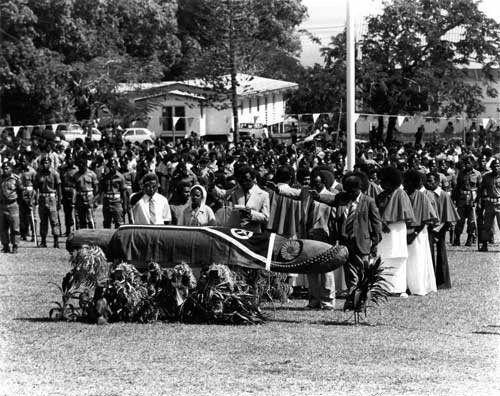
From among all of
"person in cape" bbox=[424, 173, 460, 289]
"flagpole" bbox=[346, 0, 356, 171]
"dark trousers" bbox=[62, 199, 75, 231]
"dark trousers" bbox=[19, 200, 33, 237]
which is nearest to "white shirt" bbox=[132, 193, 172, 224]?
"person in cape" bbox=[424, 173, 460, 289]

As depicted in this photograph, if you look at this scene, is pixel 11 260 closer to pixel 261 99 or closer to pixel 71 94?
pixel 71 94

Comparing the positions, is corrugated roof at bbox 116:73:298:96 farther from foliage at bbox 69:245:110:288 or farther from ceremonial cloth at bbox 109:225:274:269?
foliage at bbox 69:245:110:288

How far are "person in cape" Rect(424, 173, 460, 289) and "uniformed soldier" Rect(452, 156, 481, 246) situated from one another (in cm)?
476

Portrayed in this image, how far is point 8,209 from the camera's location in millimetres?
19641

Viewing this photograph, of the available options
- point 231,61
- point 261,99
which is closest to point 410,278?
point 231,61

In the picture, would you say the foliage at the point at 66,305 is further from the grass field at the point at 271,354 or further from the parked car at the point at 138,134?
the parked car at the point at 138,134

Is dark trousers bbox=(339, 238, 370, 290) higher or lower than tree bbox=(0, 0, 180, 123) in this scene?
lower

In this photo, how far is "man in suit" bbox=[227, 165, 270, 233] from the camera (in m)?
13.9

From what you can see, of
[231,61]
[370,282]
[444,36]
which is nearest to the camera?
[370,282]

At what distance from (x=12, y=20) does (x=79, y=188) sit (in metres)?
28.6

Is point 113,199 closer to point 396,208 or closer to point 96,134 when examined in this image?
point 396,208

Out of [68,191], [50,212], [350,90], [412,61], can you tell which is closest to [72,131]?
[412,61]

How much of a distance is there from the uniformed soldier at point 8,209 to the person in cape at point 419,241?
7.74 metres

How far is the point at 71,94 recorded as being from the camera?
55281mm
